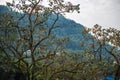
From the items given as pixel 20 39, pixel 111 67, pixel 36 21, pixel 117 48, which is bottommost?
pixel 111 67

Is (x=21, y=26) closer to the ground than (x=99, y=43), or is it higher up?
higher up

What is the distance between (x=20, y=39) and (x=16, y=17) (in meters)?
2.01

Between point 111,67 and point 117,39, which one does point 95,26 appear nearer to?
point 117,39

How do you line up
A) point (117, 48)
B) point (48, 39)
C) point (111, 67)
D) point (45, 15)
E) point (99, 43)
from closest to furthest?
point (45, 15)
point (48, 39)
point (117, 48)
point (99, 43)
point (111, 67)

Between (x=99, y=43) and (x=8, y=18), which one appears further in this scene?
(x=99, y=43)

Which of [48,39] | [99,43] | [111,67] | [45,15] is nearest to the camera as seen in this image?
[45,15]

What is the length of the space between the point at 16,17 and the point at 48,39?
150 inches

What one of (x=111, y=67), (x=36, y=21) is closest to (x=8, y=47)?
(x=36, y=21)

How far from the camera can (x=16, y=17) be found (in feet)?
80.5

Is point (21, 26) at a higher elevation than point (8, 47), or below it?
higher

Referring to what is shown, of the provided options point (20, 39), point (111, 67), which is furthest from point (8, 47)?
point (111, 67)

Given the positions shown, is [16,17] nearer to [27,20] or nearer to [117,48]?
[27,20]

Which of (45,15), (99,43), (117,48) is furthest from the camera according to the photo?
(99,43)

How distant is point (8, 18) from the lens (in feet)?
81.8
